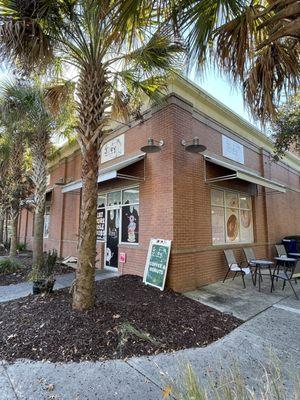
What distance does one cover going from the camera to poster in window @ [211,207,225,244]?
9227 millimetres

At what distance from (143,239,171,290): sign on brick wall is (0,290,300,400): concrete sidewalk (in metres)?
2.81

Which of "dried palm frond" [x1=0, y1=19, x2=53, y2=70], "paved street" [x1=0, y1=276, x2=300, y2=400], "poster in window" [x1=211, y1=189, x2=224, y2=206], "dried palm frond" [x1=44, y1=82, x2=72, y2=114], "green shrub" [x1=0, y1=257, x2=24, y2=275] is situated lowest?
"paved street" [x1=0, y1=276, x2=300, y2=400]

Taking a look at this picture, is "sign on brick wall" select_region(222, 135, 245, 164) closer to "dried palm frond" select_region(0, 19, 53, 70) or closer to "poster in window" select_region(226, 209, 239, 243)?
"poster in window" select_region(226, 209, 239, 243)

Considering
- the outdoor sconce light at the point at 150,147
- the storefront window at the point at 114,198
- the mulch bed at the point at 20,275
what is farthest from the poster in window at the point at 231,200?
the mulch bed at the point at 20,275

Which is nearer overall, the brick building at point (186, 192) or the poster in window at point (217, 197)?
the brick building at point (186, 192)

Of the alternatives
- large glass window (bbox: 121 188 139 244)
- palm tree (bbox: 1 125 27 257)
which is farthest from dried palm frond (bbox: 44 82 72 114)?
palm tree (bbox: 1 125 27 257)

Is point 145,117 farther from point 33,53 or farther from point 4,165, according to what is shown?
point 4,165

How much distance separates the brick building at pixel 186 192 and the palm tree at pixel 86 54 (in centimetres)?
245

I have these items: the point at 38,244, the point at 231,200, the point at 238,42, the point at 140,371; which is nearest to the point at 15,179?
the point at 38,244

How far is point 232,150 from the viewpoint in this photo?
10750 mm

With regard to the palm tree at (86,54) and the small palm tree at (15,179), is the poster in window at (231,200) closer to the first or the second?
the palm tree at (86,54)

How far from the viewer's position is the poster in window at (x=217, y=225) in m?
9.23

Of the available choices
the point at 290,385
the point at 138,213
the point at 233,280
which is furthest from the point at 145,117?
the point at 290,385

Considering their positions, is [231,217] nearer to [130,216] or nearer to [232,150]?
[232,150]
